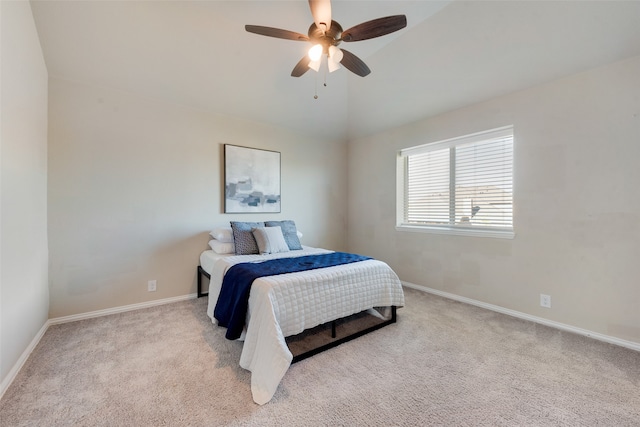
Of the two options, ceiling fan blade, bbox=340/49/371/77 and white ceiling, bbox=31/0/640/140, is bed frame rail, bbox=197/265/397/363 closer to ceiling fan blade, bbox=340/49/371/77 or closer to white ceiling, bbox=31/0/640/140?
ceiling fan blade, bbox=340/49/371/77

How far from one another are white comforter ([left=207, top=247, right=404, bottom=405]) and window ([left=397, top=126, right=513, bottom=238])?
4.63 feet

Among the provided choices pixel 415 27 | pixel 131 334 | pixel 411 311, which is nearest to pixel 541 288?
pixel 411 311

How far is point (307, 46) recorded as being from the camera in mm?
2889

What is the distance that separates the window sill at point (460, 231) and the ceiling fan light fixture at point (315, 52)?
2578 mm

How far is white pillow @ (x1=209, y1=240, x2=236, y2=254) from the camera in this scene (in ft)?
10.4

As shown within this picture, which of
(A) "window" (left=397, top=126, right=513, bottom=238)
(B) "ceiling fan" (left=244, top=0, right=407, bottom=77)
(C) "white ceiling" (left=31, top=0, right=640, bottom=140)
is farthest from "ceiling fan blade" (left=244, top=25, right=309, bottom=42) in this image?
(A) "window" (left=397, top=126, right=513, bottom=238)

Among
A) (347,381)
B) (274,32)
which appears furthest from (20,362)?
(274,32)

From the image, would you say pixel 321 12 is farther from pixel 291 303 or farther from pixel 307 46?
pixel 291 303

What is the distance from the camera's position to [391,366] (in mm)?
1898

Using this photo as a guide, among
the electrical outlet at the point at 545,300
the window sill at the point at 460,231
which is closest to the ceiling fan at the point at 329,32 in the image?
the window sill at the point at 460,231

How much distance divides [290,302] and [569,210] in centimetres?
268

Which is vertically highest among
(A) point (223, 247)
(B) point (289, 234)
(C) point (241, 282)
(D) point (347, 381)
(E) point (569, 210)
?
(E) point (569, 210)

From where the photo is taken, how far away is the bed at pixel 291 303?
165 cm

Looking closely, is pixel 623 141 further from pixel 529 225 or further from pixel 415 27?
pixel 415 27
